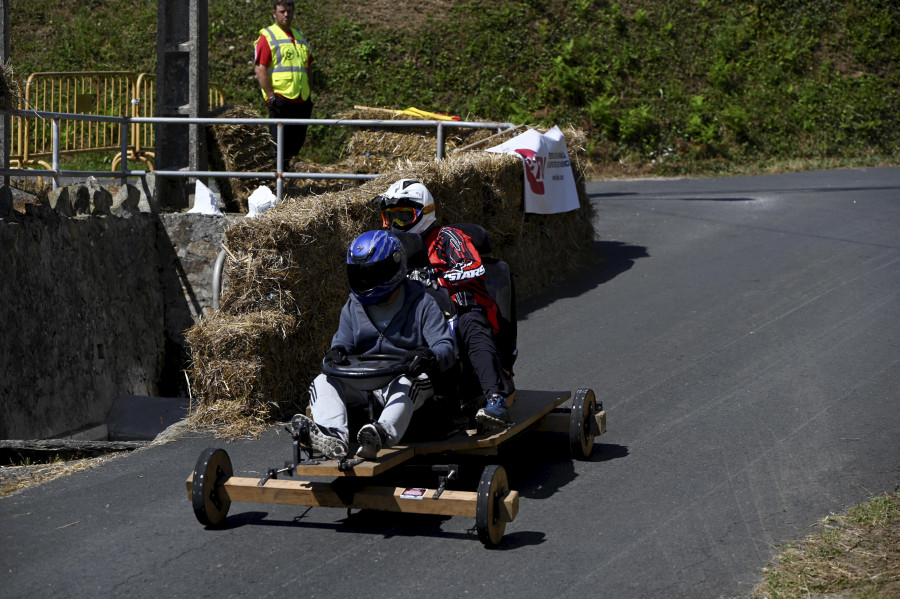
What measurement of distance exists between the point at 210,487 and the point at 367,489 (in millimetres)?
869

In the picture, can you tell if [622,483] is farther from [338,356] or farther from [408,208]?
[408,208]

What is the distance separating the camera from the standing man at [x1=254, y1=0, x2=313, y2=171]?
539 inches

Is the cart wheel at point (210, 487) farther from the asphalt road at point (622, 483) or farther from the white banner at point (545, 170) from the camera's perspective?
the white banner at point (545, 170)

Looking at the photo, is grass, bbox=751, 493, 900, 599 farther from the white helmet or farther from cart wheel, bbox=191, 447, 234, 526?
the white helmet

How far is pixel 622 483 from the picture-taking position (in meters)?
6.48

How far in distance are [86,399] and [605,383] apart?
217 inches

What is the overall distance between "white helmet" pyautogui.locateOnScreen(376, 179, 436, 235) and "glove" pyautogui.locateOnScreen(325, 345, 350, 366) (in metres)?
1.33

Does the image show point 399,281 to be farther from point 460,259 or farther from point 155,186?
point 155,186

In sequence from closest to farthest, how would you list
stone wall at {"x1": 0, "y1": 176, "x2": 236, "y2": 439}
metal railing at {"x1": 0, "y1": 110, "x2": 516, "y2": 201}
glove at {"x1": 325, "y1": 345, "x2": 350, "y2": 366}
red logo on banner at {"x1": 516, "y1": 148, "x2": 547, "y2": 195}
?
glove at {"x1": 325, "y1": 345, "x2": 350, "y2": 366}
stone wall at {"x1": 0, "y1": 176, "x2": 236, "y2": 439}
metal railing at {"x1": 0, "y1": 110, "x2": 516, "y2": 201}
red logo on banner at {"x1": 516, "y1": 148, "x2": 547, "y2": 195}

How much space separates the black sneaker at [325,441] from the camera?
17.4 feet

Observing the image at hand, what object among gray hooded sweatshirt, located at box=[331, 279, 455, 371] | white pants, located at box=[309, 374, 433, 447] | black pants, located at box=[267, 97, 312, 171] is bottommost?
white pants, located at box=[309, 374, 433, 447]

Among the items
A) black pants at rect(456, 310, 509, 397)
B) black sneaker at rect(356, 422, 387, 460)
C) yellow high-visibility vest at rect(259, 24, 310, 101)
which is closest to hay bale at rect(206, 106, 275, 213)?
yellow high-visibility vest at rect(259, 24, 310, 101)

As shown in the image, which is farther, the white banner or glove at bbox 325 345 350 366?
the white banner

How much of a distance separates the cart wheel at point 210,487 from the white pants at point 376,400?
581 mm
